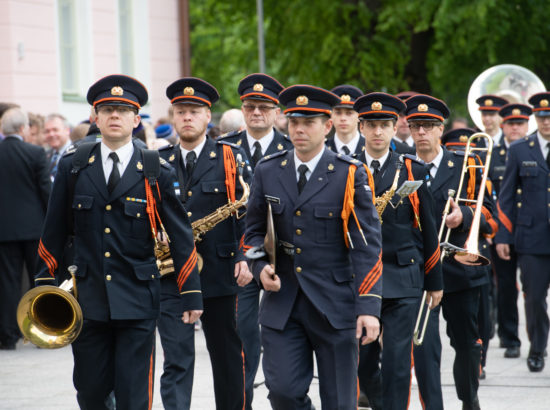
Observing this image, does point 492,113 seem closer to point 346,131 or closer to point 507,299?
point 507,299

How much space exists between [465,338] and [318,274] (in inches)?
102

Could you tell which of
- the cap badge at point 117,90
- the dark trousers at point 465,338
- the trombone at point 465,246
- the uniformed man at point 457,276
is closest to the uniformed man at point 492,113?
the trombone at point 465,246

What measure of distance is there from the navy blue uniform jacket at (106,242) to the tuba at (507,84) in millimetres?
8542

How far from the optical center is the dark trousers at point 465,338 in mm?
8703

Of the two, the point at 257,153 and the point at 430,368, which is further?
the point at 257,153

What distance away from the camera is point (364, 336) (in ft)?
21.6

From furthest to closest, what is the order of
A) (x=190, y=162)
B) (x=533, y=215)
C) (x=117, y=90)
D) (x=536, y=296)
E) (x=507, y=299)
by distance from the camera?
(x=507, y=299) < (x=533, y=215) < (x=536, y=296) < (x=190, y=162) < (x=117, y=90)

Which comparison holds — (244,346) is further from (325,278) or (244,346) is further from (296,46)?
(296,46)

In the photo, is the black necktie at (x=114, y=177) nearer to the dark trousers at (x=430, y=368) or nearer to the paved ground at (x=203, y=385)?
the dark trousers at (x=430, y=368)

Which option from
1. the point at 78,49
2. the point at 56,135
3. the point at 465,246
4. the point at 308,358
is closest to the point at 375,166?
Result: the point at 465,246

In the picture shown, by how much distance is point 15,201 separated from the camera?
41.5 feet

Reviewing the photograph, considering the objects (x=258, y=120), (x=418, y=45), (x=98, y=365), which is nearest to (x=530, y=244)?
(x=258, y=120)

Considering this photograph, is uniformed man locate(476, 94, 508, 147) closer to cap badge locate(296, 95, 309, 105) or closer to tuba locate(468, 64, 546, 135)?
tuba locate(468, 64, 546, 135)

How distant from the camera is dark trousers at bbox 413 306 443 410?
26.9 ft
